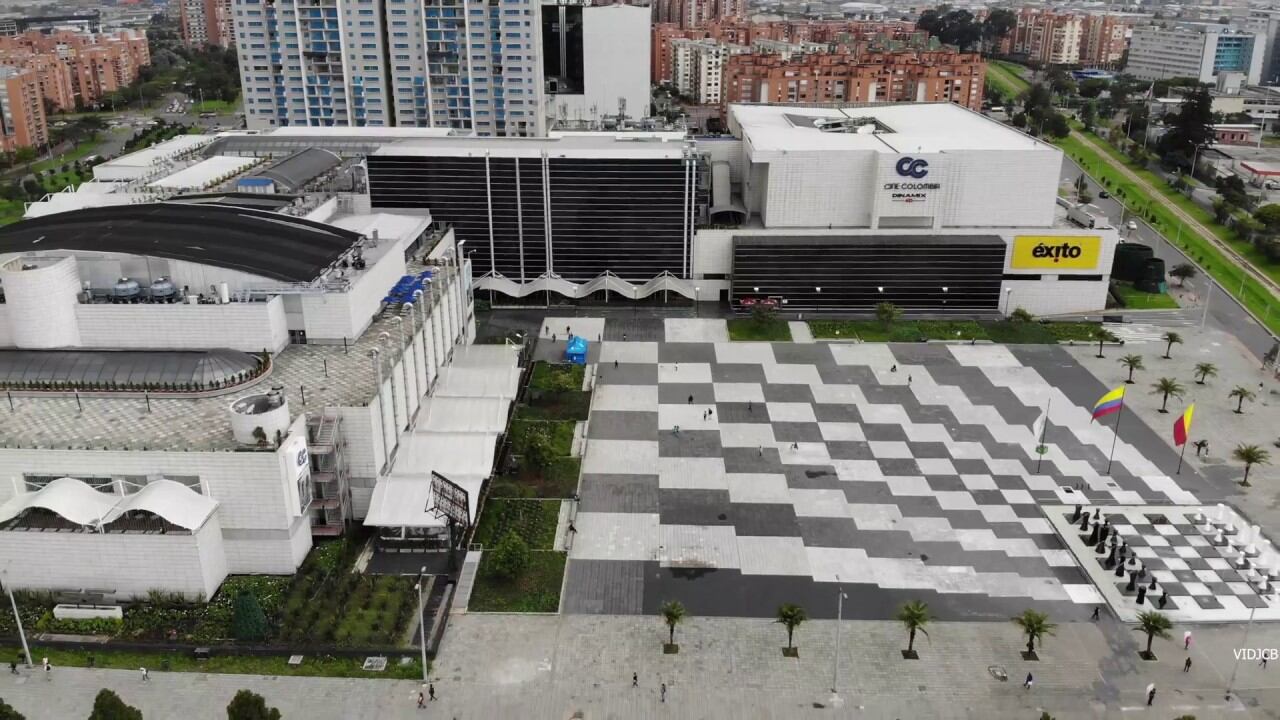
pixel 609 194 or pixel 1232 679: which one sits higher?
pixel 609 194

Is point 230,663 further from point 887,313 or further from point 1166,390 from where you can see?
point 1166,390

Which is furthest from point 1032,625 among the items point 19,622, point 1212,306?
point 1212,306

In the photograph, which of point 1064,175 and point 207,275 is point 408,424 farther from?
point 1064,175

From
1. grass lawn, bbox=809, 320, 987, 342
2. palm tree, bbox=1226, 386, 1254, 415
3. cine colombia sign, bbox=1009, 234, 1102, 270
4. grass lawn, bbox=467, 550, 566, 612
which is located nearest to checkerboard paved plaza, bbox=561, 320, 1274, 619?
grass lawn, bbox=467, 550, 566, 612

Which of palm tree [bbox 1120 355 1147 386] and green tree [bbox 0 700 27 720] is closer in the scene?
green tree [bbox 0 700 27 720]

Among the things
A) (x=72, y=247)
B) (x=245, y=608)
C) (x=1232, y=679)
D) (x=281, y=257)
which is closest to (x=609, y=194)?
(x=281, y=257)

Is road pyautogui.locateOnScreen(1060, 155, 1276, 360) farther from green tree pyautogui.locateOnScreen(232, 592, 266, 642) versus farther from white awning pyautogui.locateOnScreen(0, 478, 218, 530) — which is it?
white awning pyautogui.locateOnScreen(0, 478, 218, 530)

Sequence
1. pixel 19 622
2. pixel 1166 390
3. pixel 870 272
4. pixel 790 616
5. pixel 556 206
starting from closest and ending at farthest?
pixel 19 622 < pixel 790 616 < pixel 1166 390 < pixel 870 272 < pixel 556 206
